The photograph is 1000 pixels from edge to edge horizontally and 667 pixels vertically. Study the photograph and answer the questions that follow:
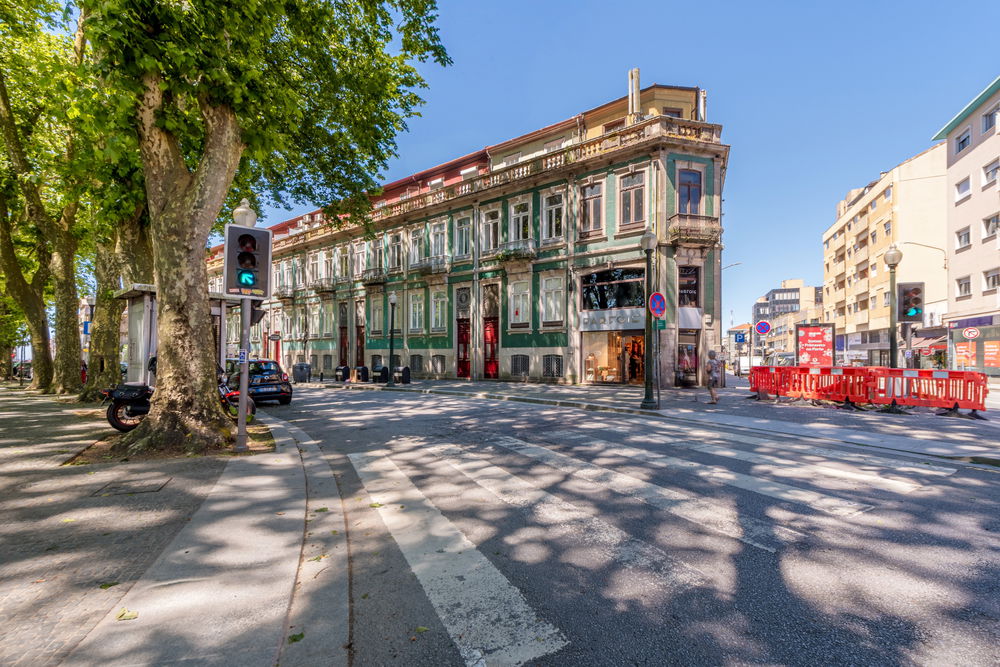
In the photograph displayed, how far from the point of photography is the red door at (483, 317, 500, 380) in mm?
25828

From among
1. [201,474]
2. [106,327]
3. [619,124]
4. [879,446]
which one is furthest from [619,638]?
[619,124]

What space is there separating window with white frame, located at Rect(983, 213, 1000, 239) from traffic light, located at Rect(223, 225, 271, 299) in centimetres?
3904

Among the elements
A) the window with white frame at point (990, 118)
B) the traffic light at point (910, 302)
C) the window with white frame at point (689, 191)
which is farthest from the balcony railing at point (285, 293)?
the window with white frame at point (990, 118)

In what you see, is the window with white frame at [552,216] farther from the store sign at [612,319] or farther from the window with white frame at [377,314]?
the window with white frame at [377,314]

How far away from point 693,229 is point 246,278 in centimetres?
1831

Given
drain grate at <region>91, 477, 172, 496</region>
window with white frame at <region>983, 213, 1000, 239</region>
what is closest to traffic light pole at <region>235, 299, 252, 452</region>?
drain grate at <region>91, 477, 172, 496</region>

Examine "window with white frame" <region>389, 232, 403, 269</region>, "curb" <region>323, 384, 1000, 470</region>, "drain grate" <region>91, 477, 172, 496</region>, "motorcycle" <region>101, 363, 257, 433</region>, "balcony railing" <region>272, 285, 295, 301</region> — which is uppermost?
"window with white frame" <region>389, 232, 403, 269</region>

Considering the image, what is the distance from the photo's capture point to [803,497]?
4695mm

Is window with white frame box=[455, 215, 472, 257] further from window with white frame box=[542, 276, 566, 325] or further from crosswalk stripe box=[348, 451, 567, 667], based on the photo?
crosswalk stripe box=[348, 451, 567, 667]

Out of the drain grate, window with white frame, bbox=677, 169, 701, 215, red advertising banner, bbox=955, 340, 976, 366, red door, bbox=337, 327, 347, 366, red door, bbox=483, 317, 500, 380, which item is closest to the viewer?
the drain grate

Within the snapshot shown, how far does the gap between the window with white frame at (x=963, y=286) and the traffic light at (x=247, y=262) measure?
4063 cm

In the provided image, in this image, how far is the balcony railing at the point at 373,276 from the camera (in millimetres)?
31219

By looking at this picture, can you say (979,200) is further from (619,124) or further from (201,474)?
(201,474)

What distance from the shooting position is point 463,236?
90.2 ft
